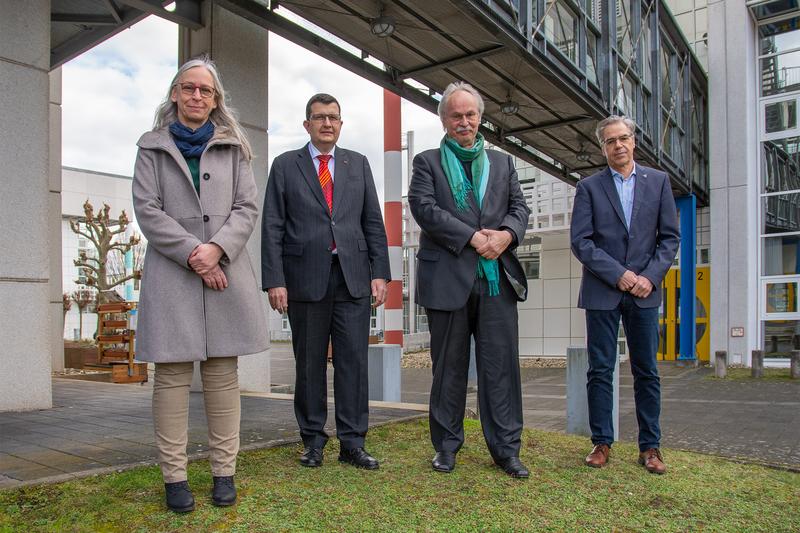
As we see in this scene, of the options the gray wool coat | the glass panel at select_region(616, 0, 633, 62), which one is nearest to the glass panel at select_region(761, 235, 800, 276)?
the glass panel at select_region(616, 0, 633, 62)

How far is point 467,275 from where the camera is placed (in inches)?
135

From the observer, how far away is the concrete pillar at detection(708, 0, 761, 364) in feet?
54.9

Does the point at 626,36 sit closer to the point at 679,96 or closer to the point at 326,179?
the point at 679,96

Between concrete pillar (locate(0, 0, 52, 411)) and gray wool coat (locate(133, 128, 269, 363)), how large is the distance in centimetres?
368

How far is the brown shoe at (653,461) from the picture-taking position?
3537mm

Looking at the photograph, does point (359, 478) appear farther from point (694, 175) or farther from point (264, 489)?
point (694, 175)

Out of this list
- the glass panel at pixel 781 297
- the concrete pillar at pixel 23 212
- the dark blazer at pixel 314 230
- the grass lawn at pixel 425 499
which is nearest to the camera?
the grass lawn at pixel 425 499

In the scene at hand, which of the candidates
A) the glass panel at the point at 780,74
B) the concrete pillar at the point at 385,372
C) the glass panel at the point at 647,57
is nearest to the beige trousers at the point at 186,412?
the concrete pillar at the point at 385,372

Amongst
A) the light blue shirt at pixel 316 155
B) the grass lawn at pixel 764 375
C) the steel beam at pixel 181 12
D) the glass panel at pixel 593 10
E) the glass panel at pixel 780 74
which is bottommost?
the grass lawn at pixel 764 375

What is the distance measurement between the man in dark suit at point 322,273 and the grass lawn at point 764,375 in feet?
37.9

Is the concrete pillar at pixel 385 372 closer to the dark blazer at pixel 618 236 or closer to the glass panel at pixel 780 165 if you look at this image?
the dark blazer at pixel 618 236

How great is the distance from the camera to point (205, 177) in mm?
2811

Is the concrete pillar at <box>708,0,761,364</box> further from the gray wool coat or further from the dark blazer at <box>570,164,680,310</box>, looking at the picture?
the gray wool coat

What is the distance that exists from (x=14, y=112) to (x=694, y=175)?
17046 millimetres
